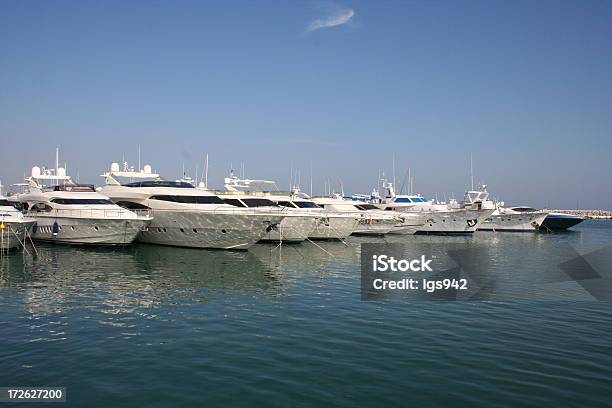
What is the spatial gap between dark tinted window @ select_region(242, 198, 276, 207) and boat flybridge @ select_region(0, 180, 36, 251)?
13878mm

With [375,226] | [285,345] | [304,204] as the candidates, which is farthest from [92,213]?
[375,226]

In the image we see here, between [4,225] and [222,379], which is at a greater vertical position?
[4,225]

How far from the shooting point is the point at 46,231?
30.9 m

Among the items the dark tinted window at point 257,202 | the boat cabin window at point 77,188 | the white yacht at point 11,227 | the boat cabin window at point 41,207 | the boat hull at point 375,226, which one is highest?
the boat cabin window at point 77,188

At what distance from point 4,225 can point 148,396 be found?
874 inches

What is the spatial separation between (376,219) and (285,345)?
3728 cm

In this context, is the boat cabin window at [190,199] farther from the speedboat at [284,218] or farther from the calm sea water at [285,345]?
the calm sea water at [285,345]

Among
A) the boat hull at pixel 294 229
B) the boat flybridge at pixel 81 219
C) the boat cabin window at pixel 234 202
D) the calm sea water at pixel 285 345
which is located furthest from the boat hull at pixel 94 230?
the boat hull at pixel 294 229

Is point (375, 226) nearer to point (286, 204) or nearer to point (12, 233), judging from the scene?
point (286, 204)

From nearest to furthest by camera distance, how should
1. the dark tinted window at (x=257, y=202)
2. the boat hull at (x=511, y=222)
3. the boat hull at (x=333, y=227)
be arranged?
the dark tinted window at (x=257, y=202) → the boat hull at (x=333, y=227) → the boat hull at (x=511, y=222)

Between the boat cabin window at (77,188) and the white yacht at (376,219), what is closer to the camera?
the boat cabin window at (77,188)

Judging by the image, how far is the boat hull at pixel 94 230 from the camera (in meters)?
29.2

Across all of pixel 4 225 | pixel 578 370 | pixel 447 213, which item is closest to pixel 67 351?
pixel 578 370

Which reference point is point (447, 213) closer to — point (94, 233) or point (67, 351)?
point (94, 233)
